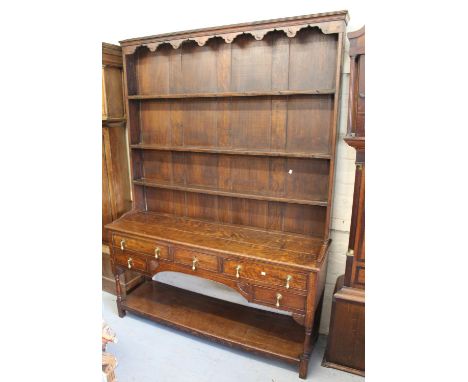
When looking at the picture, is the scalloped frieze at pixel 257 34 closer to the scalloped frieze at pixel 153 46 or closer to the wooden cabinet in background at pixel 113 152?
the scalloped frieze at pixel 153 46

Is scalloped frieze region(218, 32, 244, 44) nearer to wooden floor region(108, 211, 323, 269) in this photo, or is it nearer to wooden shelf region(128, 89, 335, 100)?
wooden shelf region(128, 89, 335, 100)

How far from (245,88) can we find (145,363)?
199 cm

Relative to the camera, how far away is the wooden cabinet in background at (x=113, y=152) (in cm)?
241

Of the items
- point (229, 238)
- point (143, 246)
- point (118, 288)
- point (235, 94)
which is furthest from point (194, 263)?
point (235, 94)

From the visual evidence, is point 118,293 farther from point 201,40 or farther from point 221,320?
point 201,40

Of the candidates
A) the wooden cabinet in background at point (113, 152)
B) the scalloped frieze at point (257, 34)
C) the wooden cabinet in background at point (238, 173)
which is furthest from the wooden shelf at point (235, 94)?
the scalloped frieze at point (257, 34)

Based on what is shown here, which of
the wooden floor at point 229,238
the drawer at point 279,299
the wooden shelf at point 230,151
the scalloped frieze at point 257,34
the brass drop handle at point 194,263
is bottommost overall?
the drawer at point 279,299

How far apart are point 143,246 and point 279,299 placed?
1.02 metres

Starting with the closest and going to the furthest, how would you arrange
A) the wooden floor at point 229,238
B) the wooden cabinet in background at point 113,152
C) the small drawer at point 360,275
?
1. the small drawer at point 360,275
2. the wooden floor at point 229,238
3. the wooden cabinet in background at point 113,152

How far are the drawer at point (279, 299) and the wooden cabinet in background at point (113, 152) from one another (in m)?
1.26

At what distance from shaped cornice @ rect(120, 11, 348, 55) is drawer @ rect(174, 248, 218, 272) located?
4.51 feet

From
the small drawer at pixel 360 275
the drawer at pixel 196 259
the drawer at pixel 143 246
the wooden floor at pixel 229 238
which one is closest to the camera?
the small drawer at pixel 360 275
